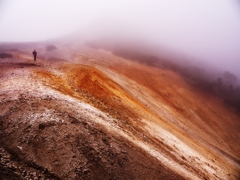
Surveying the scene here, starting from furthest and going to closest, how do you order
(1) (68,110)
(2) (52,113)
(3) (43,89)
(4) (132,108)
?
(4) (132,108) → (3) (43,89) → (1) (68,110) → (2) (52,113)

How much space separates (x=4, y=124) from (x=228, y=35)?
419ft

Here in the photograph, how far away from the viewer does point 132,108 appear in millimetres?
19688

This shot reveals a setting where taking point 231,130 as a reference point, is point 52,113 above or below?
above

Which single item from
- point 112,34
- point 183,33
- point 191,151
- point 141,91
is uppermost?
point 183,33

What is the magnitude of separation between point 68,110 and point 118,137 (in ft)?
12.5

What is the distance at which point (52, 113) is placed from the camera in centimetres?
1294

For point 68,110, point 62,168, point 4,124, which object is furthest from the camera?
point 68,110

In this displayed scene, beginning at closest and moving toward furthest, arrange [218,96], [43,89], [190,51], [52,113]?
[52,113] → [43,89] → [218,96] → [190,51]

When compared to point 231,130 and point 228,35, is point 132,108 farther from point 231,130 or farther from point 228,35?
point 228,35

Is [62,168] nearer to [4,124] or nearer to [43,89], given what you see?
[4,124]

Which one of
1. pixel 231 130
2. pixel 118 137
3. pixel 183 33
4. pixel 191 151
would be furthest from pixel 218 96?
pixel 183 33

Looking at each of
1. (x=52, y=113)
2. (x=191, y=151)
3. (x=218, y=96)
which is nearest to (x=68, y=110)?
(x=52, y=113)

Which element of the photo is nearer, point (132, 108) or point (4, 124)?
point (4, 124)

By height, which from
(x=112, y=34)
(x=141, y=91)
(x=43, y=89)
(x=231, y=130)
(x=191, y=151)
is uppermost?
(x=112, y=34)
